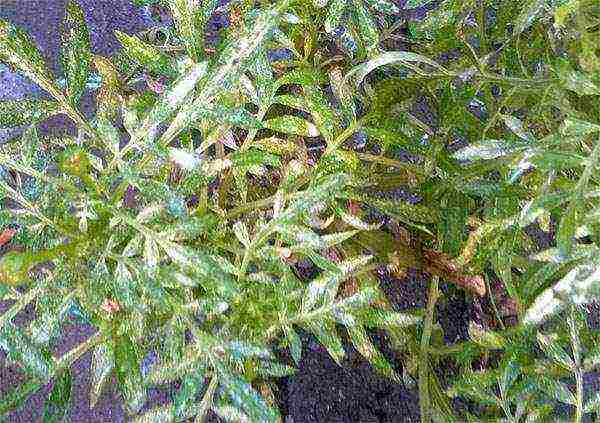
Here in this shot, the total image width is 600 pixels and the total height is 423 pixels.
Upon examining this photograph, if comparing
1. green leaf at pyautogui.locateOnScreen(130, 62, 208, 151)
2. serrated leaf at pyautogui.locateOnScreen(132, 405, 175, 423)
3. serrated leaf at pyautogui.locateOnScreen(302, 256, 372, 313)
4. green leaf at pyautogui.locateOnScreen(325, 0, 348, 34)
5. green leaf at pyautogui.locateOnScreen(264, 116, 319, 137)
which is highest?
green leaf at pyautogui.locateOnScreen(130, 62, 208, 151)

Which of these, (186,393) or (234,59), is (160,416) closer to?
(186,393)

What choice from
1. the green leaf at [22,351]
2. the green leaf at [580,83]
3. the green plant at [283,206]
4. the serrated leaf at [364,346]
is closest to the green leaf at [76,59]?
the green plant at [283,206]

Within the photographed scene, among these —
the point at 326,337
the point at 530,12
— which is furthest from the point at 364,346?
the point at 530,12

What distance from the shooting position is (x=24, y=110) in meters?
0.82

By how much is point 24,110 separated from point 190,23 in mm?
200

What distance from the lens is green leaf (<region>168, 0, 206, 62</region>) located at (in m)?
0.79

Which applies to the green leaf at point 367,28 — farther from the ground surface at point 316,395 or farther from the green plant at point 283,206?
the ground surface at point 316,395

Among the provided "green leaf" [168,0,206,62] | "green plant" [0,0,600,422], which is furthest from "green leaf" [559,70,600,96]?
"green leaf" [168,0,206,62]

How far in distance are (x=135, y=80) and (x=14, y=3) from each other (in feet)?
1.71

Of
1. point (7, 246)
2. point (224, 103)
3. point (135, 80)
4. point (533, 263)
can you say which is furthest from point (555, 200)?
point (7, 246)

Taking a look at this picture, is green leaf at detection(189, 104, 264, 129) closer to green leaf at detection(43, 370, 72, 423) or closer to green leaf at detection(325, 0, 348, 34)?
green leaf at detection(325, 0, 348, 34)

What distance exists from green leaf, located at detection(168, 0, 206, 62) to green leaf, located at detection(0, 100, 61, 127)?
154 mm

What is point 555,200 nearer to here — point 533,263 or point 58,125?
point 533,263

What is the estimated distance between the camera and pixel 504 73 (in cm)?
93
